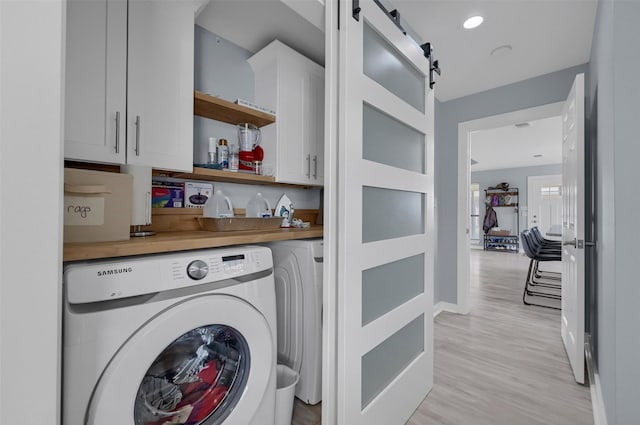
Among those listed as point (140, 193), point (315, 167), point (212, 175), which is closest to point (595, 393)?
point (315, 167)

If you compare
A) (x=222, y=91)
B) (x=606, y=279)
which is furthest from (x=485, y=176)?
(x=222, y=91)

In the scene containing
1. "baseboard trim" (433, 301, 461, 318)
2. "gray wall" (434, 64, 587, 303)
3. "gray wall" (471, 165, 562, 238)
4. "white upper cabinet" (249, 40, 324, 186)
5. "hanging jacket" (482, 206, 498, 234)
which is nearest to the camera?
"white upper cabinet" (249, 40, 324, 186)

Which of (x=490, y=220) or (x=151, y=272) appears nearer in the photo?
(x=151, y=272)

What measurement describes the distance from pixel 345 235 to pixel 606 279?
1338 mm

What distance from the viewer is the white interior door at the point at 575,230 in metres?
1.85

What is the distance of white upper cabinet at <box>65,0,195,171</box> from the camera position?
3.72 feet

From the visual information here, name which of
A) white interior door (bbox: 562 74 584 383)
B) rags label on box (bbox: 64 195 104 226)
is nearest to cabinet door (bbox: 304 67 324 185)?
rags label on box (bbox: 64 195 104 226)

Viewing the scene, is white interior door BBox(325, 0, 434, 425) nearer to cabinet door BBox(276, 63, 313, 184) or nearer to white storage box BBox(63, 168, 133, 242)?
cabinet door BBox(276, 63, 313, 184)

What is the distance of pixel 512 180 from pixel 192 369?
380 inches

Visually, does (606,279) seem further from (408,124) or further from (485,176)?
(485,176)

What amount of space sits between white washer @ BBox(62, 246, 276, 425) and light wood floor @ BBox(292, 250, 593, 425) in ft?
2.00

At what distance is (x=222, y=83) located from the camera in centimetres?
187

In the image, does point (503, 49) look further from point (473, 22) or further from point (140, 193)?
point (140, 193)

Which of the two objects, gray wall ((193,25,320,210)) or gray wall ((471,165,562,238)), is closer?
gray wall ((193,25,320,210))
